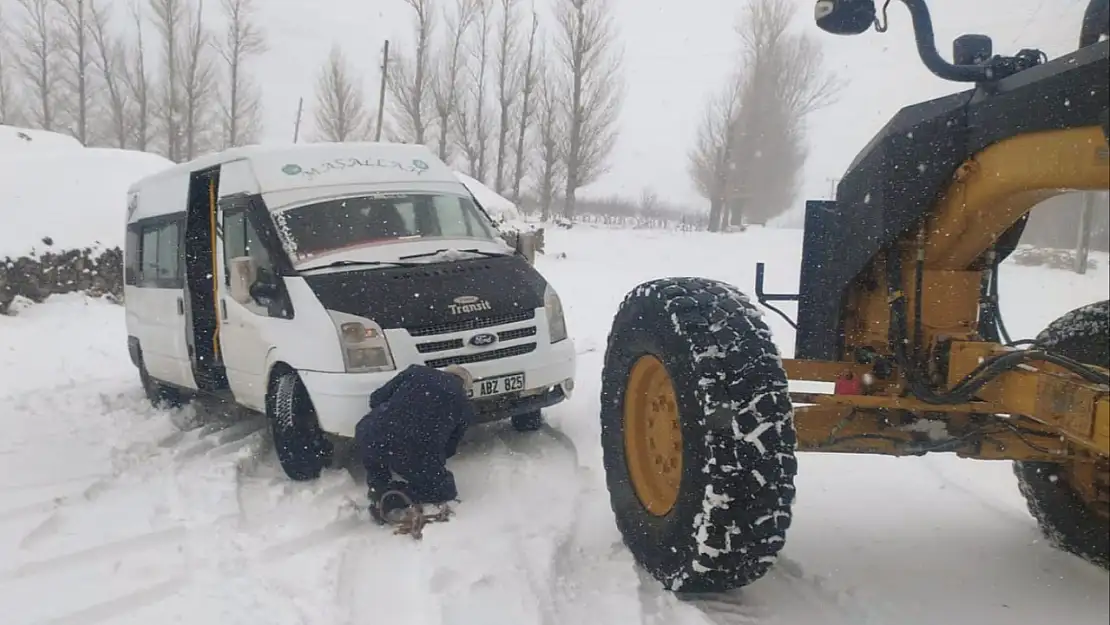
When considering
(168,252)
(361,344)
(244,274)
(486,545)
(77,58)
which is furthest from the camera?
(77,58)

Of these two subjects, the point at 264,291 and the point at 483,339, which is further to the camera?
the point at 264,291

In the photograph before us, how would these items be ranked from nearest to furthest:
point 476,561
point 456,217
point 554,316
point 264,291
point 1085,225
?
point 1085,225
point 476,561
point 264,291
point 554,316
point 456,217

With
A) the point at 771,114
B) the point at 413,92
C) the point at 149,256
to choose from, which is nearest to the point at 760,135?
the point at 771,114

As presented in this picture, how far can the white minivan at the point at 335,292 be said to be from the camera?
187 inches

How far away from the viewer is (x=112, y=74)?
28.3m

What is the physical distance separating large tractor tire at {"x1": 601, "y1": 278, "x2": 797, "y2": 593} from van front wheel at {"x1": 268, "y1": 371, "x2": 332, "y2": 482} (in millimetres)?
2482

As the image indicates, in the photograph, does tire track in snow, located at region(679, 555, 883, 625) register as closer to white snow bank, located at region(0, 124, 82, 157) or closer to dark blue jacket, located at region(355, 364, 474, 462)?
dark blue jacket, located at region(355, 364, 474, 462)

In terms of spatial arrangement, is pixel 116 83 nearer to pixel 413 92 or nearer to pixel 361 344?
pixel 413 92

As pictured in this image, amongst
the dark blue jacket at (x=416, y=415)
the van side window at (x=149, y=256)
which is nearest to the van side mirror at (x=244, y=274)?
the dark blue jacket at (x=416, y=415)

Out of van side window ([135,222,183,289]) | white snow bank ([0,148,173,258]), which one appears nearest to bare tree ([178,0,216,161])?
white snow bank ([0,148,173,258])

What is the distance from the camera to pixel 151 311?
7.07m

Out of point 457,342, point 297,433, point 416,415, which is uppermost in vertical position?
point 457,342

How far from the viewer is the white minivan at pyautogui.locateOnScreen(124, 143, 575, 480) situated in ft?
15.6

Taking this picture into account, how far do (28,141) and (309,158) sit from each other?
1526 centimetres
